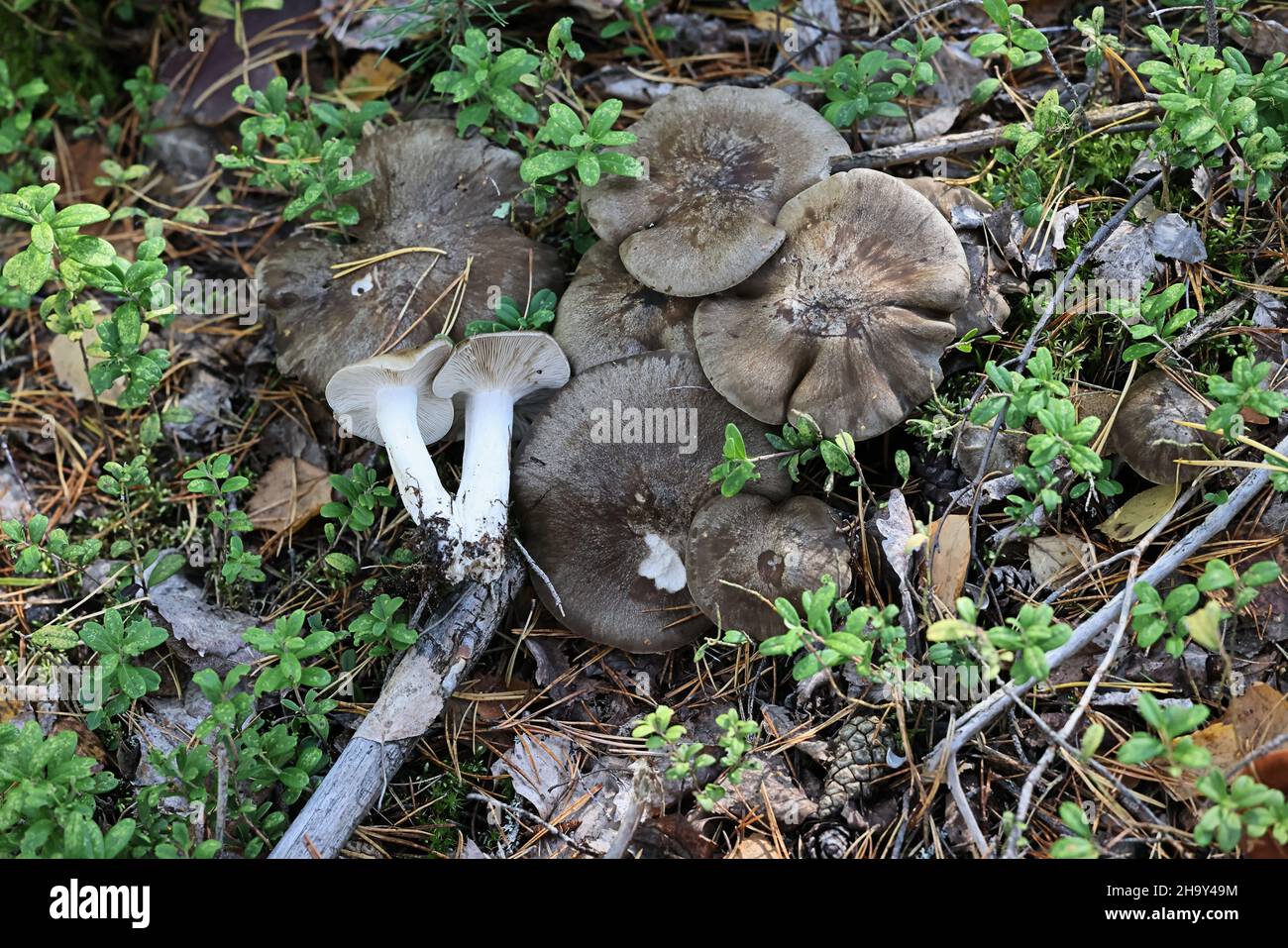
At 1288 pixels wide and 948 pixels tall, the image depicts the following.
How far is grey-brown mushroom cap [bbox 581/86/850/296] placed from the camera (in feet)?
11.4

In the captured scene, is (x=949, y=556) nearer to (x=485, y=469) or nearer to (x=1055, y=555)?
(x=1055, y=555)

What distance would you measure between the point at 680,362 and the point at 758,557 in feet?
2.57

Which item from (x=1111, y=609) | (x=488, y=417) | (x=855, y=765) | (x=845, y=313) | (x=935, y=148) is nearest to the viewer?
(x=1111, y=609)

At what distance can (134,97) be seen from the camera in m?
4.64

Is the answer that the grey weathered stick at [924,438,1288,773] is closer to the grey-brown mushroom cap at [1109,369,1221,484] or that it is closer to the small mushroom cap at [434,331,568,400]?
the grey-brown mushroom cap at [1109,369,1221,484]

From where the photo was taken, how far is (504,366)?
3.54 m

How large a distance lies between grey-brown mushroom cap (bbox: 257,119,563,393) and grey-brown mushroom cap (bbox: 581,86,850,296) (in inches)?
18.0

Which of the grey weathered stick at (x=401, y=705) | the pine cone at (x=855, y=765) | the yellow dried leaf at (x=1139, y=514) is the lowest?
the grey weathered stick at (x=401, y=705)

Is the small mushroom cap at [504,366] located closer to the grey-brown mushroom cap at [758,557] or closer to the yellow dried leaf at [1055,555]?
the grey-brown mushroom cap at [758,557]

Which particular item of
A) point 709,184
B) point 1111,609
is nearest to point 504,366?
point 709,184

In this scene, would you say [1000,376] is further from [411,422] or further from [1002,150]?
[411,422]

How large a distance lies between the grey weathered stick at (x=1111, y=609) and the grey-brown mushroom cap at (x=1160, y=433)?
148 mm

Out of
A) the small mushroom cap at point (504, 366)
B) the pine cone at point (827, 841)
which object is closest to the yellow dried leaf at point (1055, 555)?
the pine cone at point (827, 841)

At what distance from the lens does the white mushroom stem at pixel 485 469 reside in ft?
11.5
